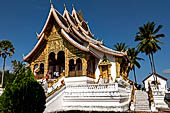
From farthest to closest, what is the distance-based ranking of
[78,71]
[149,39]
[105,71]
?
[149,39] < [105,71] < [78,71]

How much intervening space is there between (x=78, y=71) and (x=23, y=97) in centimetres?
928

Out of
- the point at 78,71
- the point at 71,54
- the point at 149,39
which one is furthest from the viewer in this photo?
the point at 149,39

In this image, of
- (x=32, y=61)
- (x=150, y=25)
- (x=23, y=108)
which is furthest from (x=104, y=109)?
(x=150, y=25)

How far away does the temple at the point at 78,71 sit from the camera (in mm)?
10414

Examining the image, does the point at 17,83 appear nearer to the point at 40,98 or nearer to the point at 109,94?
→ the point at 40,98

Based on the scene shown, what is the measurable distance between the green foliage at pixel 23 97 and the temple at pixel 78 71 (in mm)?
4131

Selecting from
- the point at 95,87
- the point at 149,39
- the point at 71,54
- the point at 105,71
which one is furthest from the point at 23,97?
the point at 149,39

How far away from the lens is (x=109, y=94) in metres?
10.0

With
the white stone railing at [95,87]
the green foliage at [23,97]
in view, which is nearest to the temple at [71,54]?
the white stone railing at [95,87]

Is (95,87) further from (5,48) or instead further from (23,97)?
(5,48)

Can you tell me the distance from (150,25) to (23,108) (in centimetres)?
2582

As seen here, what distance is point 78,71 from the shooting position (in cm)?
1532

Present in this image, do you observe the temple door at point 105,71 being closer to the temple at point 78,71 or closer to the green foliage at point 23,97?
the temple at point 78,71

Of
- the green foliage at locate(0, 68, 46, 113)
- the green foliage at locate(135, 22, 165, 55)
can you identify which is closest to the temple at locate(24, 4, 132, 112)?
the green foliage at locate(0, 68, 46, 113)
